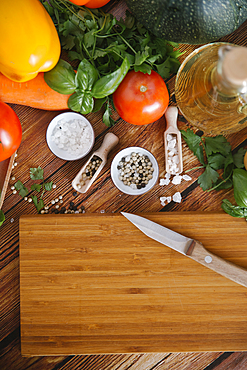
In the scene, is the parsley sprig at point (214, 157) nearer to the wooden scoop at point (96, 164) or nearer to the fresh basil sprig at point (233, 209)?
the fresh basil sprig at point (233, 209)

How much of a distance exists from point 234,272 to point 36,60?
0.80 metres

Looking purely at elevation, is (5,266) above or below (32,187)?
below

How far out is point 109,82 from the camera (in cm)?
78

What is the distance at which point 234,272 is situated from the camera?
85 cm

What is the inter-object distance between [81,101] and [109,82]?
0.09 meters

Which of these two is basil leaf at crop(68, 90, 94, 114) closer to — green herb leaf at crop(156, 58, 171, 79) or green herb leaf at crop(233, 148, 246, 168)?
green herb leaf at crop(156, 58, 171, 79)

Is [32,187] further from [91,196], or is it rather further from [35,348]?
[35,348]

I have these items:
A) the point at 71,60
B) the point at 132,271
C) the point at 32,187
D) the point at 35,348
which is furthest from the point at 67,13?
the point at 35,348

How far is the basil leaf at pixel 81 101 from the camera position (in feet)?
2.64

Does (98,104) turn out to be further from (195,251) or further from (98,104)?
(195,251)

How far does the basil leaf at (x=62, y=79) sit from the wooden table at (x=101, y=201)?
15 centimetres

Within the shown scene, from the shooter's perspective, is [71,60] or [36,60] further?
[71,60]

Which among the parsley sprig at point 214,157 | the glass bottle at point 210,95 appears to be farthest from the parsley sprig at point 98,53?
the parsley sprig at point 214,157

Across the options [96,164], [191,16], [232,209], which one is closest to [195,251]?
[232,209]
